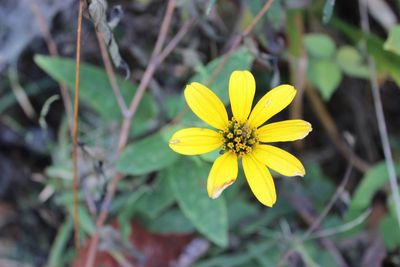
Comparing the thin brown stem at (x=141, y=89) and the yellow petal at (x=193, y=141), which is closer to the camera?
the yellow petal at (x=193, y=141)

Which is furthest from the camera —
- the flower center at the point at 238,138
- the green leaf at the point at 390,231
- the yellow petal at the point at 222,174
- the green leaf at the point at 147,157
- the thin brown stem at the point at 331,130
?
the thin brown stem at the point at 331,130

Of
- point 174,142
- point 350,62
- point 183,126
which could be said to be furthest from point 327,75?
point 174,142

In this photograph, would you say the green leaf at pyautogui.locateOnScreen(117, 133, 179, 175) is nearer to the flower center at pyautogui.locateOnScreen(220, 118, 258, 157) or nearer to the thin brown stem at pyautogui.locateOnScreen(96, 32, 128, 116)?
the thin brown stem at pyautogui.locateOnScreen(96, 32, 128, 116)

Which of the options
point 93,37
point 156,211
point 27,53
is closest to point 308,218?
point 156,211

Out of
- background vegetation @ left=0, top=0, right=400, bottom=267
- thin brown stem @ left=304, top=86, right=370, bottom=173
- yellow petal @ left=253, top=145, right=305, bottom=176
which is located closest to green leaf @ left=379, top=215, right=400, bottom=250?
background vegetation @ left=0, top=0, right=400, bottom=267

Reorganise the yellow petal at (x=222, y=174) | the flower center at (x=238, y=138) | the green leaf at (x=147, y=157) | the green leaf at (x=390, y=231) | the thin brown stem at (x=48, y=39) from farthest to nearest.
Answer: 1. the thin brown stem at (x=48, y=39)
2. the green leaf at (x=390, y=231)
3. the green leaf at (x=147, y=157)
4. the flower center at (x=238, y=138)
5. the yellow petal at (x=222, y=174)

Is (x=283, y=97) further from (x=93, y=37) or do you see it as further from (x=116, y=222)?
(x=93, y=37)

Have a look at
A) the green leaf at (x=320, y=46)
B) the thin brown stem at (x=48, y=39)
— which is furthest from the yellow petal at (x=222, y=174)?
the thin brown stem at (x=48, y=39)

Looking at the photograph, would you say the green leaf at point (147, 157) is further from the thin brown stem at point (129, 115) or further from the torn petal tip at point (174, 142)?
the torn petal tip at point (174, 142)
